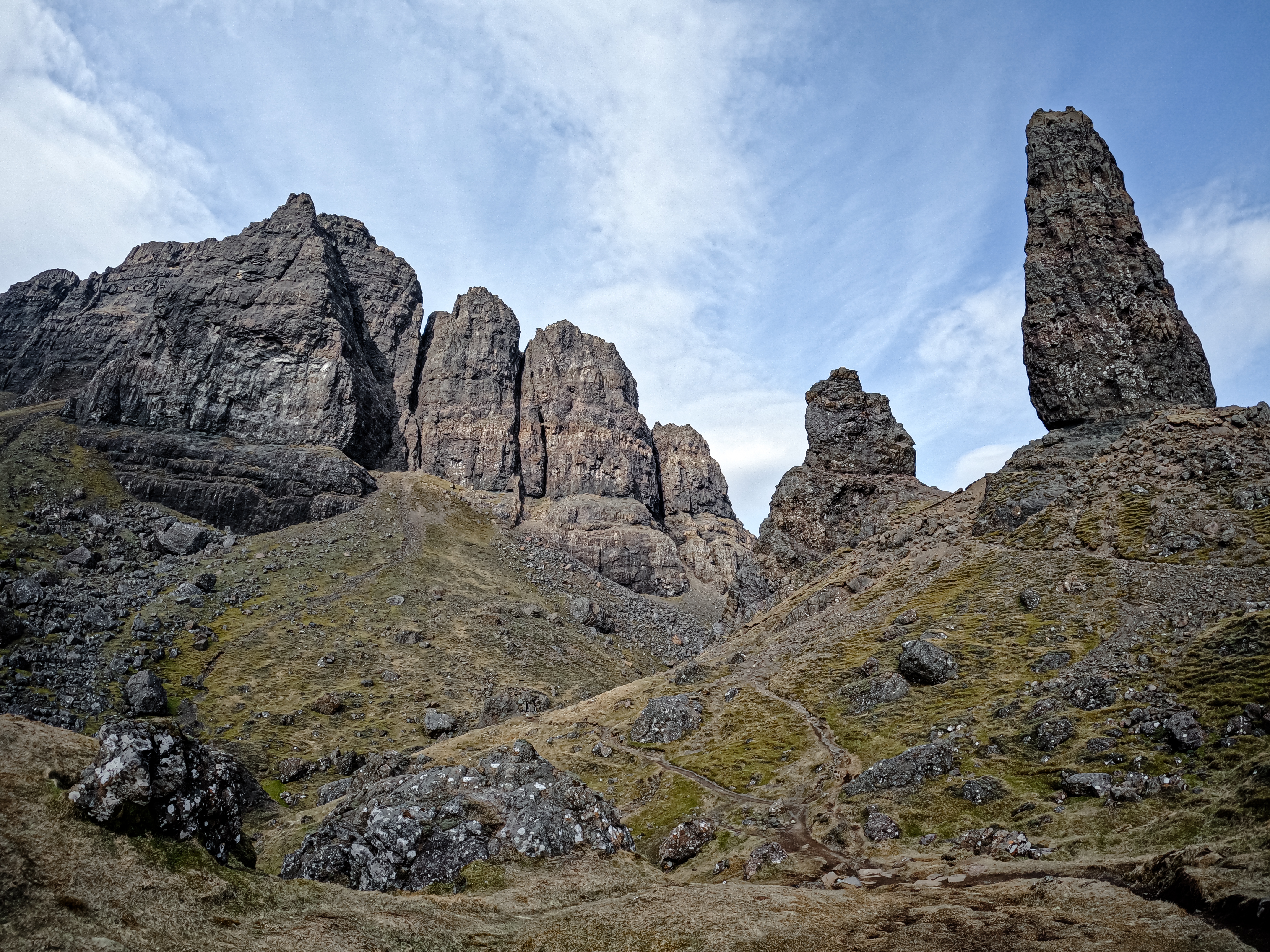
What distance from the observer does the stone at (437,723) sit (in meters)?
95.6

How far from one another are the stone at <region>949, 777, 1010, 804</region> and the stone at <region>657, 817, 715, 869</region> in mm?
16012

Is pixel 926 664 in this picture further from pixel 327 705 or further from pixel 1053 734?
pixel 327 705

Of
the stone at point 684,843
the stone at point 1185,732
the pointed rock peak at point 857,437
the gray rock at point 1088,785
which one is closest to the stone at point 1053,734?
the gray rock at point 1088,785

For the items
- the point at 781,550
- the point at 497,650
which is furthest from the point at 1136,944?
the point at 497,650

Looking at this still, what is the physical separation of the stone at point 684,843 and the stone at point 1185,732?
2735 cm

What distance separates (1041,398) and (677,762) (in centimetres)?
7413

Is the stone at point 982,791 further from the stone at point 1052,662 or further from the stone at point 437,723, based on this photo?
the stone at point 437,723

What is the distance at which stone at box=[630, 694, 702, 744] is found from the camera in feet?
229

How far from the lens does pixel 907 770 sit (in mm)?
43656

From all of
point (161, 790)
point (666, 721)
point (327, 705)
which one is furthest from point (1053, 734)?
point (327, 705)

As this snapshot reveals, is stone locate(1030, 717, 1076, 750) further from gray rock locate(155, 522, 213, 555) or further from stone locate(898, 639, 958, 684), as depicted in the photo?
gray rock locate(155, 522, 213, 555)

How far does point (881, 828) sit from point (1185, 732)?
1697 cm

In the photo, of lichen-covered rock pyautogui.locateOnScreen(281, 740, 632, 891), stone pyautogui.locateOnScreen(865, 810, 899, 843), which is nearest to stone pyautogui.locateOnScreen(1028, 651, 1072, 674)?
stone pyautogui.locateOnScreen(865, 810, 899, 843)

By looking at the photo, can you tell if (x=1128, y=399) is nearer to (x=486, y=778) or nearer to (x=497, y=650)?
(x=486, y=778)
